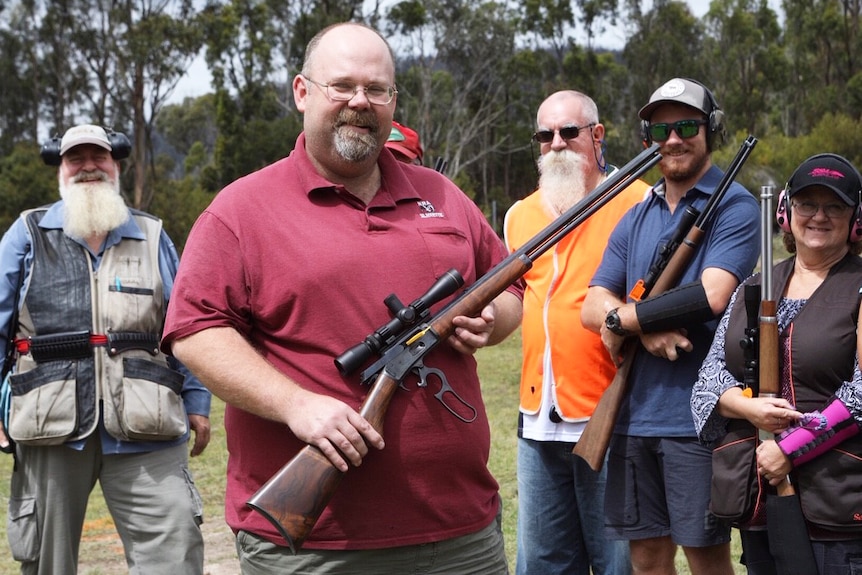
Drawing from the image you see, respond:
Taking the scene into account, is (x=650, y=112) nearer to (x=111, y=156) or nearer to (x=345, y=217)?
(x=345, y=217)

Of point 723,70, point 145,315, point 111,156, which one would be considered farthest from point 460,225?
point 723,70

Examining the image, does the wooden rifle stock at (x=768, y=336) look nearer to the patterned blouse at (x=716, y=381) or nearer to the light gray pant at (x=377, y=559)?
the patterned blouse at (x=716, y=381)

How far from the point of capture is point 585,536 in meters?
4.81

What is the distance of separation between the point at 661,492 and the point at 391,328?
1763 millimetres

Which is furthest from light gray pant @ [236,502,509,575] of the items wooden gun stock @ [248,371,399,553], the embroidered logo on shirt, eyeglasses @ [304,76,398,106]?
eyeglasses @ [304,76,398,106]

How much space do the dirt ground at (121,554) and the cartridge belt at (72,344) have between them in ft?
7.37

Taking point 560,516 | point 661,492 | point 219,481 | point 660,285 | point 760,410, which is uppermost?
point 660,285

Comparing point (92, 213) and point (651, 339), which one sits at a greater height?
point (92, 213)

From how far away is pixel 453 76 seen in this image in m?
48.4

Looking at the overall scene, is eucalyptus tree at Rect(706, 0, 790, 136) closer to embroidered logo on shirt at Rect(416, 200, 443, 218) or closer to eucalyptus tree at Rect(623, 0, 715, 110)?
eucalyptus tree at Rect(623, 0, 715, 110)

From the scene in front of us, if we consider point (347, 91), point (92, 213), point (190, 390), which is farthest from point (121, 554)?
point (347, 91)

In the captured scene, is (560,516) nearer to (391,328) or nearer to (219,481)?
(391,328)

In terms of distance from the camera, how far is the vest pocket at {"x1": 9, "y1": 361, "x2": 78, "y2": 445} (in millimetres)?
4727

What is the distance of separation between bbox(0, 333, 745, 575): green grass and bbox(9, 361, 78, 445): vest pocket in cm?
238
